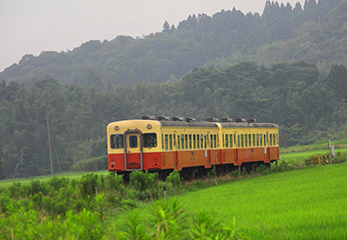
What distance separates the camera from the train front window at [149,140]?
26.0 metres

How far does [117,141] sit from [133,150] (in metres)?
1.01

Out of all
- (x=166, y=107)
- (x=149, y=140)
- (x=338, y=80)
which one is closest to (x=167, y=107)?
(x=166, y=107)

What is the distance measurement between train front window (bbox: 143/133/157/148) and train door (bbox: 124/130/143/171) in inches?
8.4

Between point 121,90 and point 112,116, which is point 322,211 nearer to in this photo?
point 112,116

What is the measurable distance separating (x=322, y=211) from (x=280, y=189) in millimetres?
7603

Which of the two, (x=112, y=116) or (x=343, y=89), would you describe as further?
(x=343, y=89)

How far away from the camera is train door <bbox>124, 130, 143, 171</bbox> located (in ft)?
85.9

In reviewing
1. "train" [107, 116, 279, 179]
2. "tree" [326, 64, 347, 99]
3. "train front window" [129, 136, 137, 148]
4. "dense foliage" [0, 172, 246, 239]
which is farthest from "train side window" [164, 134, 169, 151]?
"tree" [326, 64, 347, 99]

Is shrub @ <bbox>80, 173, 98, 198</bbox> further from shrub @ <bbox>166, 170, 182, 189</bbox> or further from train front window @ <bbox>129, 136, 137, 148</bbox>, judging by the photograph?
train front window @ <bbox>129, 136, 137, 148</bbox>

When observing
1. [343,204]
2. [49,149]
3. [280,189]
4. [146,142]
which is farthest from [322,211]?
[49,149]

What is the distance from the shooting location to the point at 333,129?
116m

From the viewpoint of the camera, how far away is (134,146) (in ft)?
86.7

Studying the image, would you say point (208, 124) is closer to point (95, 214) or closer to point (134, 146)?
point (134, 146)

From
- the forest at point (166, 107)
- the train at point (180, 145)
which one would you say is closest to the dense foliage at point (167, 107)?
the forest at point (166, 107)
